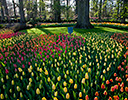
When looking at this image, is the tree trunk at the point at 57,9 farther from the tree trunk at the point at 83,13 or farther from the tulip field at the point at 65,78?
the tulip field at the point at 65,78

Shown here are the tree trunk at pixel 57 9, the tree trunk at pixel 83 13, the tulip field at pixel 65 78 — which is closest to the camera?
the tulip field at pixel 65 78

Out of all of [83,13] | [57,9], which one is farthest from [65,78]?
[57,9]

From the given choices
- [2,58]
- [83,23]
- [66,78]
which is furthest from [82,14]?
[66,78]

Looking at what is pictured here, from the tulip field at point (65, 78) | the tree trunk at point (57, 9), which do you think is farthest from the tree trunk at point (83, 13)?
the tree trunk at point (57, 9)

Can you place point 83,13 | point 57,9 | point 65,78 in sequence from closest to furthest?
1. point 65,78
2. point 83,13
3. point 57,9

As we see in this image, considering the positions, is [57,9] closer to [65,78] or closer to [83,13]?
[83,13]

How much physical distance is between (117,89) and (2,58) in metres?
3.59

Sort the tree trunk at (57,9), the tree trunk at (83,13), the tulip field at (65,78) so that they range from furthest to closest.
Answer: the tree trunk at (57,9)
the tree trunk at (83,13)
the tulip field at (65,78)

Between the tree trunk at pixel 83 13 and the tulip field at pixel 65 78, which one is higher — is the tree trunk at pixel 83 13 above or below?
above

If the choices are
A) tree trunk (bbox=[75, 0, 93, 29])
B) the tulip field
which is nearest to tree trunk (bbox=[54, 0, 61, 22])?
tree trunk (bbox=[75, 0, 93, 29])

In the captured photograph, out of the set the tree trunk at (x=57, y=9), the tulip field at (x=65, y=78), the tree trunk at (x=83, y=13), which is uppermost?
the tree trunk at (x=57, y=9)

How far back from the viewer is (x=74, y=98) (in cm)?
221

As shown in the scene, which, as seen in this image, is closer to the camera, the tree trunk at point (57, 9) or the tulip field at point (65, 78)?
the tulip field at point (65, 78)

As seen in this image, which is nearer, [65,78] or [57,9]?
[65,78]
